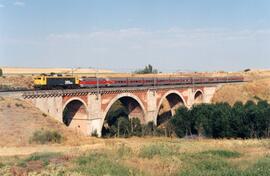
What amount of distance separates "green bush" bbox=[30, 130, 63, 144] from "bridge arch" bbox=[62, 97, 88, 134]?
11785 mm

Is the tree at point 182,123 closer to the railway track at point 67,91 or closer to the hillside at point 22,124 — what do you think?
the railway track at point 67,91

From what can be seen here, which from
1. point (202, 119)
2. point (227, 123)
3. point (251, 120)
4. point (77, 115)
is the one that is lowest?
point (227, 123)

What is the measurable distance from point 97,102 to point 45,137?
15.4m

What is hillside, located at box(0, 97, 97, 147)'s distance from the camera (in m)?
29.9

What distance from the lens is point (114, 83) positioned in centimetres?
5238

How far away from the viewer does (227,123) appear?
42.8 m

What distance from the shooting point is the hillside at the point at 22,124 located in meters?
29.9

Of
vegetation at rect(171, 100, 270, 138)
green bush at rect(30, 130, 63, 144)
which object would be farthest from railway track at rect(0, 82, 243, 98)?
vegetation at rect(171, 100, 270, 138)

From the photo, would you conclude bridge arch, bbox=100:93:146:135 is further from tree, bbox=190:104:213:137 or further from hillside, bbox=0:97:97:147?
hillside, bbox=0:97:97:147

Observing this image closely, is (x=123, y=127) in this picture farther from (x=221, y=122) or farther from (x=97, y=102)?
(x=221, y=122)

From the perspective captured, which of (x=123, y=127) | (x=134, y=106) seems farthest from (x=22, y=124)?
(x=134, y=106)

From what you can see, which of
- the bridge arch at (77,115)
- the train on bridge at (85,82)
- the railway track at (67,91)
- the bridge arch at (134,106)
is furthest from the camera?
the bridge arch at (134,106)

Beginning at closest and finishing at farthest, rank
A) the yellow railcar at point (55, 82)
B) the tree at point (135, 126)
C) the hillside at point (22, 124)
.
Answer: the hillside at point (22, 124), the yellow railcar at point (55, 82), the tree at point (135, 126)

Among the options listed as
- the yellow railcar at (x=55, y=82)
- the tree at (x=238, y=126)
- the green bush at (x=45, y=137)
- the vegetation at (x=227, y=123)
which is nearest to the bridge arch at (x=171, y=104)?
the vegetation at (x=227, y=123)
